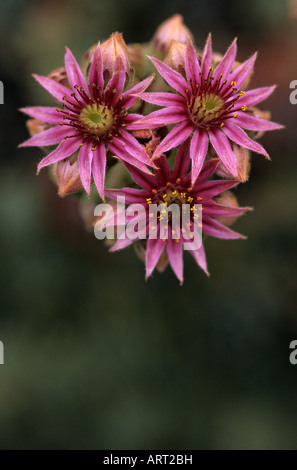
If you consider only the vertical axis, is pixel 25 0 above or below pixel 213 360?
above

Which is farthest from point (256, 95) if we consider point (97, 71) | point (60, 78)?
point (60, 78)

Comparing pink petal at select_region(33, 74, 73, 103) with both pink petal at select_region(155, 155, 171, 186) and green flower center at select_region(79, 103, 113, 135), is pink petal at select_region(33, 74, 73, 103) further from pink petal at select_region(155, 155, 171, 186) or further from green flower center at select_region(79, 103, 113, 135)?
pink petal at select_region(155, 155, 171, 186)

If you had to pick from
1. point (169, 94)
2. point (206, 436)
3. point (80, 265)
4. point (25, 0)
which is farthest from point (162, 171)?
point (25, 0)

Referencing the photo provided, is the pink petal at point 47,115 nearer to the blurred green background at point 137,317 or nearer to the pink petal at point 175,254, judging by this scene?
the pink petal at point 175,254

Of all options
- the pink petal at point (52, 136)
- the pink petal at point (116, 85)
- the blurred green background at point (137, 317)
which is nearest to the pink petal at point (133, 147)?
the pink petal at point (116, 85)

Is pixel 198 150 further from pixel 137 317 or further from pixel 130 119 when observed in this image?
pixel 137 317

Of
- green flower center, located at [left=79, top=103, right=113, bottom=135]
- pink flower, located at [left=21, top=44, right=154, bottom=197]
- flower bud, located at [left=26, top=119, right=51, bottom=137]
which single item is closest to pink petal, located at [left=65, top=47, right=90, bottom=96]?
pink flower, located at [left=21, top=44, right=154, bottom=197]

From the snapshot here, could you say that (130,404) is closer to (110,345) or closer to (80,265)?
(110,345)
